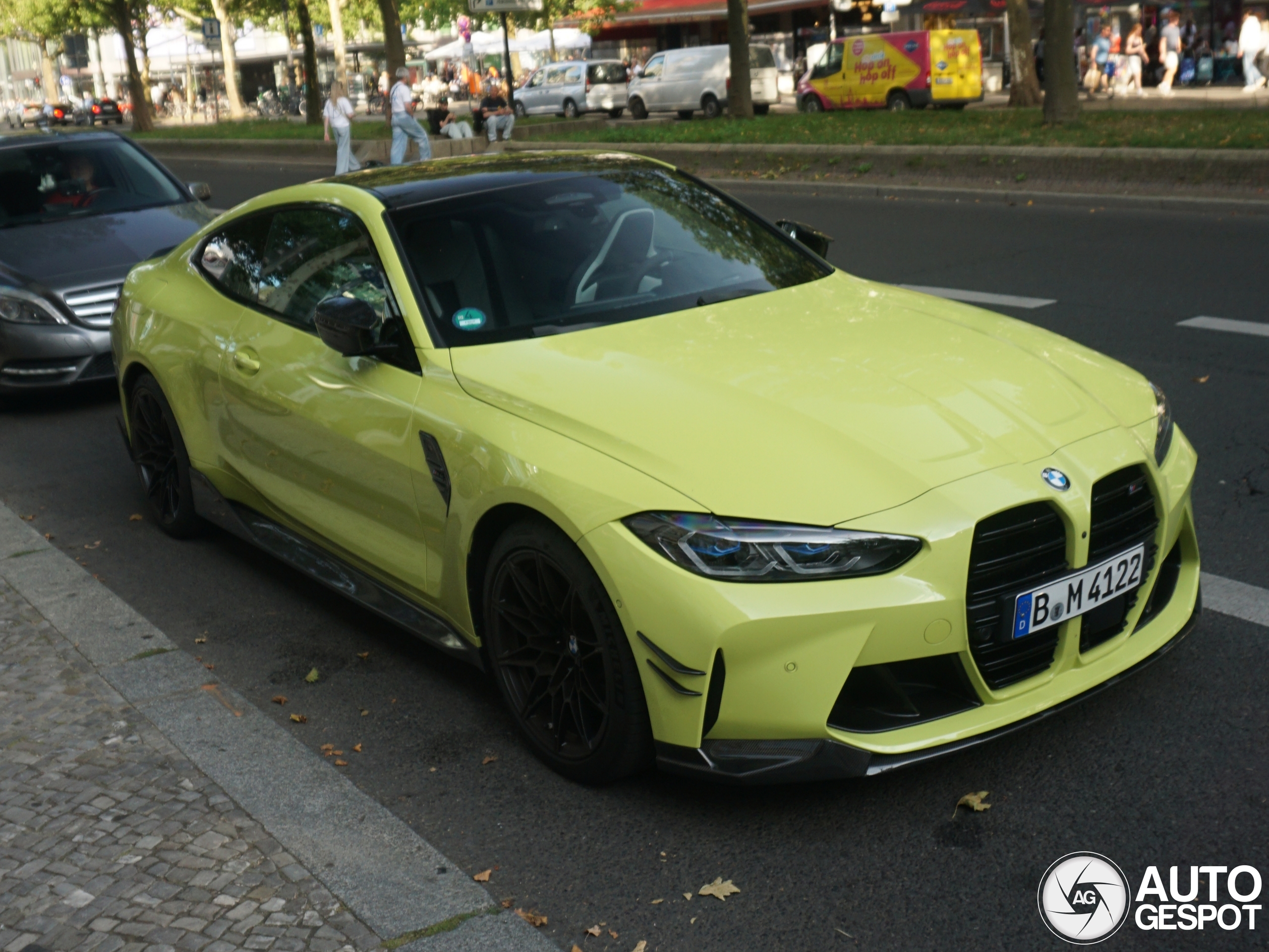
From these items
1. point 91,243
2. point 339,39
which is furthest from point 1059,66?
point 339,39

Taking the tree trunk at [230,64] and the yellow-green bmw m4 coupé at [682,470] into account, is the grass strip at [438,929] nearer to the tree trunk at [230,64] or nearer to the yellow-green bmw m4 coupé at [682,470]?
the yellow-green bmw m4 coupé at [682,470]

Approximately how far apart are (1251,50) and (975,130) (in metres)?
15.4

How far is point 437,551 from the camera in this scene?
3947 mm

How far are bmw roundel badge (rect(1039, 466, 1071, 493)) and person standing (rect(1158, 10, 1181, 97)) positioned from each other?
105 ft

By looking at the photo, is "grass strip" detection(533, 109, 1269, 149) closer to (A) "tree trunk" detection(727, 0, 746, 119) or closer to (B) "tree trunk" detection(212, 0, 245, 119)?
(A) "tree trunk" detection(727, 0, 746, 119)

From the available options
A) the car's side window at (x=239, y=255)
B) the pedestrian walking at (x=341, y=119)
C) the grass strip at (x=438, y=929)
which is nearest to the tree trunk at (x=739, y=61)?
the pedestrian walking at (x=341, y=119)

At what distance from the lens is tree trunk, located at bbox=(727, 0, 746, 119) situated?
86.1 feet

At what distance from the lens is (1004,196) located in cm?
1528

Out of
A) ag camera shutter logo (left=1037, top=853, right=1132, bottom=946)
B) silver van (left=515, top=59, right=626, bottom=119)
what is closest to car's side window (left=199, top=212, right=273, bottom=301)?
ag camera shutter logo (left=1037, top=853, right=1132, bottom=946)

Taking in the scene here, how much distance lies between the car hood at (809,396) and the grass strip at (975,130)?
40.4 feet

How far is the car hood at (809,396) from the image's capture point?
10.6ft

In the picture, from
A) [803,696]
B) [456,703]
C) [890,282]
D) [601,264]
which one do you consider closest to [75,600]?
[456,703]

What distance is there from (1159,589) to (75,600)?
12.3ft

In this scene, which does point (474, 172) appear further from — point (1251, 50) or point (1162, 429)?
point (1251, 50)
